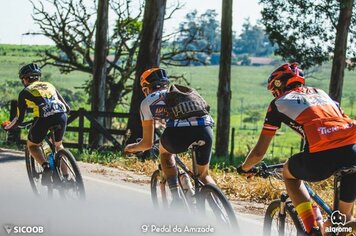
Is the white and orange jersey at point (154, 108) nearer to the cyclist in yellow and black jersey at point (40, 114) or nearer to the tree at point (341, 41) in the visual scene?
the cyclist in yellow and black jersey at point (40, 114)

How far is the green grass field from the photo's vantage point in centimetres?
7920

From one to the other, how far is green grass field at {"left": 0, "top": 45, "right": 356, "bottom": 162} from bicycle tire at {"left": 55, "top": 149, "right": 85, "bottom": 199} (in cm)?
4903

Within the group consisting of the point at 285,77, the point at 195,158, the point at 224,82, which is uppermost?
the point at 285,77

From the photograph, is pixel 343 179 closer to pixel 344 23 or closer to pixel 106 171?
pixel 106 171

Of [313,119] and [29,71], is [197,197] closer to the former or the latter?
[313,119]

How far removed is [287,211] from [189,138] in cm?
149

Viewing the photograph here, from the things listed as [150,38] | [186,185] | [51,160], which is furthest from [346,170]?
[150,38]

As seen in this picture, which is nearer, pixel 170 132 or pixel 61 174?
pixel 170 132

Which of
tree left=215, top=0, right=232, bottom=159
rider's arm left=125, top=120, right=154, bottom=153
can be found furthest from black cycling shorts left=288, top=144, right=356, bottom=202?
tree left=215, top=0, right=232, bottom=159

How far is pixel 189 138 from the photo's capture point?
720 cm

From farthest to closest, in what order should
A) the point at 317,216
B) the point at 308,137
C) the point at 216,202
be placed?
1. the point at 216,202
2. the point at 317,216
3. the point at 308,137

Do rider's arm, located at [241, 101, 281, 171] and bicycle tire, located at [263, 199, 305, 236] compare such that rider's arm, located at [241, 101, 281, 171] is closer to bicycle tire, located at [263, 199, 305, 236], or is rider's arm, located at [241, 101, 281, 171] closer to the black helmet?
bicycle tire, located at [263, 199, 305, 236]

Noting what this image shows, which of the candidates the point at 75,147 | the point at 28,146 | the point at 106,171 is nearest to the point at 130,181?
the point at 106,171

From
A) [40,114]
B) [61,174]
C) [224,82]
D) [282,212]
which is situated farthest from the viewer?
[224,82]
